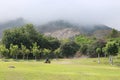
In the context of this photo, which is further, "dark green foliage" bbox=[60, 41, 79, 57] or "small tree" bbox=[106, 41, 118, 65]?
"dark green foliage" bbox=[60, 41, 79, 57]

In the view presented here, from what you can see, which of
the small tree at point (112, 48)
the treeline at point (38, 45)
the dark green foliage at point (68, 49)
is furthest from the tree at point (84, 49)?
the small tree at point (112, 48)

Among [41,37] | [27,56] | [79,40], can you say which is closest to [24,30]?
[41,37]

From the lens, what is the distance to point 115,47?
63.5m

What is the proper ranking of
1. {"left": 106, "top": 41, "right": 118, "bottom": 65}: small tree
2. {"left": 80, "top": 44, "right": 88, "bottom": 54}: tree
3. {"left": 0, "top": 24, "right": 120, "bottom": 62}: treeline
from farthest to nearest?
{"left": 80, "top": 44, "right": 88, "bottom": 54}: tree, {"left": 0, "top": 24, "right": 120, "bottom": 62}: treeline, {"left": 106, "top": 41, "right": 118, "bottom": 65}: small tree

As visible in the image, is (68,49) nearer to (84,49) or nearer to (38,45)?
(84,49)

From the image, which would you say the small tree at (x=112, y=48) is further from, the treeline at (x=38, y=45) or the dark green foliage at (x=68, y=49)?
the dark green foliage at (x=68, y=49)

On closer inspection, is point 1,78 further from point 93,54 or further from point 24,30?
point 24,30

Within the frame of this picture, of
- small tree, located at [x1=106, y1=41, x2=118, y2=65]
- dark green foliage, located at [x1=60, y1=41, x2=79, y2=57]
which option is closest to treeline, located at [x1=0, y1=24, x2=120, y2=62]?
dark green foliage, located at [x1=60, y1=41, x2=79, y2=57]

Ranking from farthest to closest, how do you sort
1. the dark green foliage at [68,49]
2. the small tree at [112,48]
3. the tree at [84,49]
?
the dark green foliage at [68,49] → the tree at [84,49] → the small tree at [112,48]

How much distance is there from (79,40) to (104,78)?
108 meters

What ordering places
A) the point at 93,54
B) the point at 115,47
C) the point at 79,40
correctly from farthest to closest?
the point at 79,40, the point at 93,54, the point at 115,47

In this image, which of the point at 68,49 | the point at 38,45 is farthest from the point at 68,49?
the point at 38,45

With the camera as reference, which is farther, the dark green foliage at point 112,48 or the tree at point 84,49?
the tree at point 84,49

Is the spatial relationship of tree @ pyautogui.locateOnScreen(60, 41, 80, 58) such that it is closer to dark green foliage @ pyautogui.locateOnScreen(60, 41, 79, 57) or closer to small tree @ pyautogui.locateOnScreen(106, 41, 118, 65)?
dark green foliage @ pyautogui.locateOnScreen(60, 41, 79, 57)
